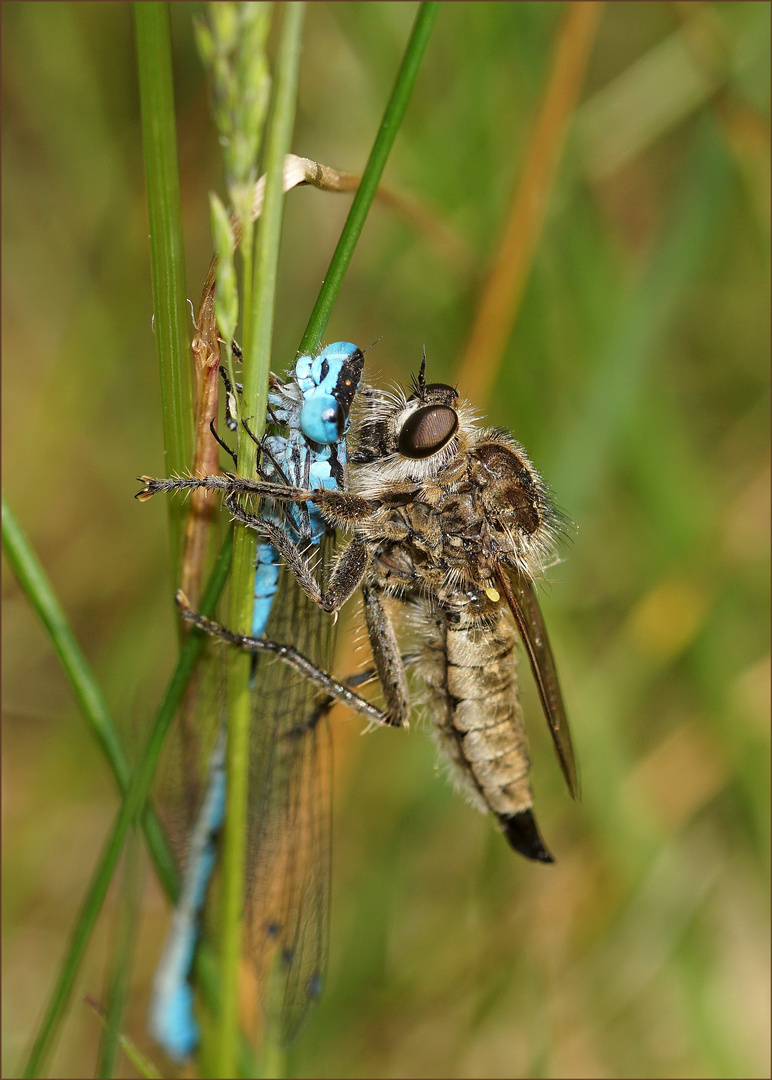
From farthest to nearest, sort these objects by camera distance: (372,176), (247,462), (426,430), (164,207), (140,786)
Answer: (426,430) → (140,786) → (247,462) → (372,176) → (164,207)

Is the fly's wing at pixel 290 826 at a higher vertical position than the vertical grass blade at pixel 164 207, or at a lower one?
lower

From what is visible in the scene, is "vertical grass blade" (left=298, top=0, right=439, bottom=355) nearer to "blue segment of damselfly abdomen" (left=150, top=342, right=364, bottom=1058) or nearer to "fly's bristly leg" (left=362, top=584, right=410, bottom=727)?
"blue segment of damselfly abdomen" (left=150, top=342, right=364, bottom=1058)

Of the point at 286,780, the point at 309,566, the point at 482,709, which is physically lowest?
the point at 286,780

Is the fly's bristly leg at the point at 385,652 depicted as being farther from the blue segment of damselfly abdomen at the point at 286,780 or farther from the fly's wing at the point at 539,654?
the fly's wing at the point at 539,654

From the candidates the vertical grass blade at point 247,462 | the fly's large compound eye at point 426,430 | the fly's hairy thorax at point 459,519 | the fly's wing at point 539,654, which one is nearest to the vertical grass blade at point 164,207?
the vertical grass blade at point 247,462

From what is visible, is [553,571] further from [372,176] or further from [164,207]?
[164,207]

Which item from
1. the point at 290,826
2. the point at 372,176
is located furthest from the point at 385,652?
the point at 372,176

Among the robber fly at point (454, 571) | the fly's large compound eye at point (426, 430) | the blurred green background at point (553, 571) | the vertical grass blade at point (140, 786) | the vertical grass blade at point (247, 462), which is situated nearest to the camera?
the vertical grass blade at point (247, 462)
